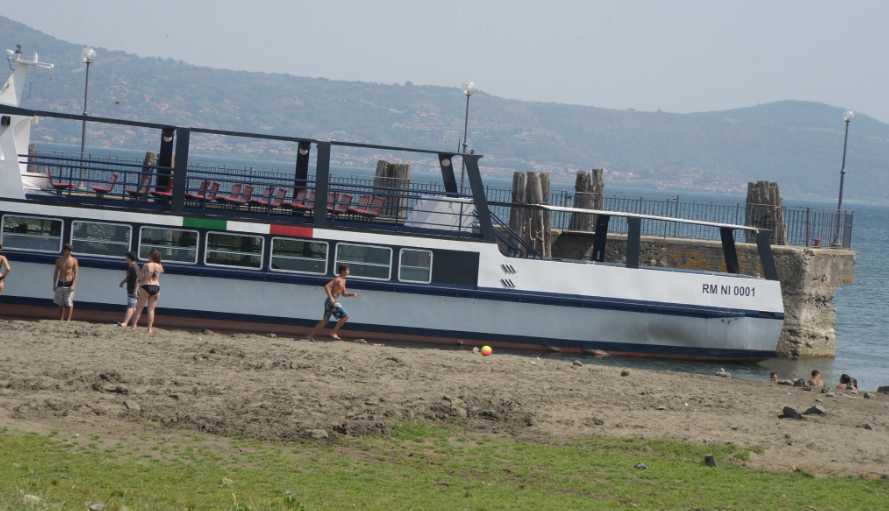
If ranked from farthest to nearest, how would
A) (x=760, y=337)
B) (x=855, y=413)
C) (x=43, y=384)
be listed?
(x=760, y=337) → (x=855, y=413) → (x=43, y=384)

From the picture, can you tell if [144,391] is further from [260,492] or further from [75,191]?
[75,191]

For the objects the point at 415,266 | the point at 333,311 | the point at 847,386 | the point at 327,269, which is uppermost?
the point at 415,266

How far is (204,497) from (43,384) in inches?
210

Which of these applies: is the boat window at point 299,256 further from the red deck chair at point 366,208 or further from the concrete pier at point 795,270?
the concrete pier at point 795,270

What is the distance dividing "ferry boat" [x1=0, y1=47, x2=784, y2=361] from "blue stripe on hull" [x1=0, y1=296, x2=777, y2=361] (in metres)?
0.03

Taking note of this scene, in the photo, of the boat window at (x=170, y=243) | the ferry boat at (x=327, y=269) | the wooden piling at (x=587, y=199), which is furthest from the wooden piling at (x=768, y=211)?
the boat window at (x=170, y=243)

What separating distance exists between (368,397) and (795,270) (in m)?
18.8

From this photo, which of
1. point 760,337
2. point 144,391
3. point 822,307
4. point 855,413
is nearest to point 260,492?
point 144,391

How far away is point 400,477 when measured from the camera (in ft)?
45.9

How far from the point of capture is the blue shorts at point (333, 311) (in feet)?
82.8

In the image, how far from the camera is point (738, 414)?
19312 mm

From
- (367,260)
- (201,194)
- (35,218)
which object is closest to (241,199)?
(201,194)

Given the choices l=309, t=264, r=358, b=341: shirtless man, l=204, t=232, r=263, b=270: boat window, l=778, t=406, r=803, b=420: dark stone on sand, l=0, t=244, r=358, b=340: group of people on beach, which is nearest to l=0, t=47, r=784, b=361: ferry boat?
l=204, t=232, r=263, b=270: boat window

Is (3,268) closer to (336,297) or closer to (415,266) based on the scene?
(336,297)
